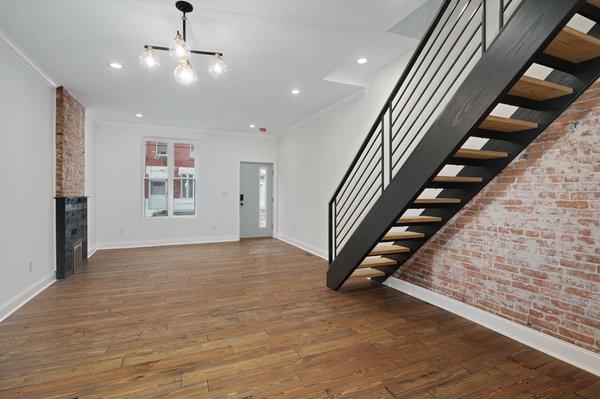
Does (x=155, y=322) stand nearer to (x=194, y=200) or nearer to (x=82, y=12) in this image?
(x=82, y=12)

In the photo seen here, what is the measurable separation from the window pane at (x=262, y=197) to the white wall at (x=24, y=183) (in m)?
4.62

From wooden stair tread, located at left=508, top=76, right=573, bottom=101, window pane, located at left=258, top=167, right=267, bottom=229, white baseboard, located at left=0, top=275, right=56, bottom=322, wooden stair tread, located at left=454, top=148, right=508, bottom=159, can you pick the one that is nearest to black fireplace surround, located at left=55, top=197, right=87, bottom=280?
white baseboard, located at left=0, top=275, right=56, bottom=322

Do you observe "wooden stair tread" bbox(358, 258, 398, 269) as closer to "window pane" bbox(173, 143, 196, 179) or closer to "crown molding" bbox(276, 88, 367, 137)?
"crown molding" bbox(276, 88, 367, 137)

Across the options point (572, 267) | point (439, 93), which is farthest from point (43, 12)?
point (572, 267)

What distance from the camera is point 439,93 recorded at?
324 centimetres

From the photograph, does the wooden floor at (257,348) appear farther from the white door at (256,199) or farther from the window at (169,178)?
the white door at (256,199)

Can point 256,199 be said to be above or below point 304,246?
above

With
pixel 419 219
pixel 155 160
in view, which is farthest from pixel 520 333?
pixel 155 160

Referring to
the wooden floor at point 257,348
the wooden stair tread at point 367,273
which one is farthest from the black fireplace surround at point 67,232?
the wooden stair tread at point 367,273

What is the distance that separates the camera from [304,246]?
21.2 feet

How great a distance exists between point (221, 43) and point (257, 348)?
303cm

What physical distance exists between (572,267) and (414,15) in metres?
2.57

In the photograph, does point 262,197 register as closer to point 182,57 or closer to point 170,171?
point 170,171

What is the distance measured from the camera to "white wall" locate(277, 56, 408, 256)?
4.35 metres
